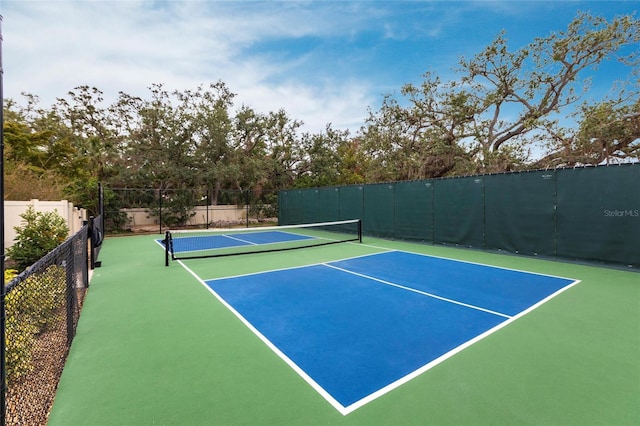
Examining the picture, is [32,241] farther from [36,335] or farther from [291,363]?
[291,363]

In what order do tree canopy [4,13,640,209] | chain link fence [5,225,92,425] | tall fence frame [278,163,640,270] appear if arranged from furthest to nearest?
tree canopy [4,13,640,209] → tall fence frame [278,163,640,270] → chain link fence [5,225,92,425]

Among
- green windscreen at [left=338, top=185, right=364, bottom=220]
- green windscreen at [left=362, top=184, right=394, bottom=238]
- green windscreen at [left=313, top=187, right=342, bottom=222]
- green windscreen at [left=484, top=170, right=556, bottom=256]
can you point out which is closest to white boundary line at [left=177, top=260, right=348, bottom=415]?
green windscreen at [left=484, top=170, right=556, bottom=256]

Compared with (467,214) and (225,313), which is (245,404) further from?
(467,214)

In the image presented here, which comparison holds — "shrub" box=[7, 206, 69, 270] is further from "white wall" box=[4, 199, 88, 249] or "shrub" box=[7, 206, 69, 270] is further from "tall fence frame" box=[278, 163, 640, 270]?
"tall fence frame" box=[278, 163, 640, 270]

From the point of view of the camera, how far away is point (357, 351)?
10.8 ft

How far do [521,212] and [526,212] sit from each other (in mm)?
125

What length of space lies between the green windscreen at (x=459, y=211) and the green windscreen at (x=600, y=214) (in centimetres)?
213

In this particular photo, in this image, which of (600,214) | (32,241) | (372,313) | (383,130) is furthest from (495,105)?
(32,241)

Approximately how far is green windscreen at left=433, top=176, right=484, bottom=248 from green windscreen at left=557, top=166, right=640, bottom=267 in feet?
6.99

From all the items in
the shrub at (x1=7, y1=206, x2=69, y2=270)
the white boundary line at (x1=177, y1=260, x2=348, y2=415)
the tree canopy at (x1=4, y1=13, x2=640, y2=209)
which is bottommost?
the white boundary line at (x1=177, y1=260, x2=348, y2=415)

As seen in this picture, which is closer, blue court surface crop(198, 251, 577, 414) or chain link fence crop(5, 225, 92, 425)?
chain link fence crop(5, 225, 92, 425)

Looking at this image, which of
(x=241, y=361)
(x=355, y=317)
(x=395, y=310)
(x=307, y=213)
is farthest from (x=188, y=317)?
(x=307, y=213)

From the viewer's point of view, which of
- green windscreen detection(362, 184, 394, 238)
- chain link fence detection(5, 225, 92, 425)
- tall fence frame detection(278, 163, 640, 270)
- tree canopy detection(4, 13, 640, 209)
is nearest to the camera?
chain link fence detection(5, 225, 92, 425)

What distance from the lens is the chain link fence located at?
7.60ft
